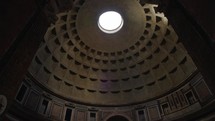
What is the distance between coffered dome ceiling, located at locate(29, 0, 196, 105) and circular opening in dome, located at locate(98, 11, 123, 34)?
2.11ft

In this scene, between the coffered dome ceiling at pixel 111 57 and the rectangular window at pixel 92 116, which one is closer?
the coffered dome ceiling at pixel 111 57

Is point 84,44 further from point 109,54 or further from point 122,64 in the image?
point 122,64

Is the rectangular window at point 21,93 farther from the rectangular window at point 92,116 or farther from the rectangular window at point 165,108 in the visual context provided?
the rectangular window at point 165,108

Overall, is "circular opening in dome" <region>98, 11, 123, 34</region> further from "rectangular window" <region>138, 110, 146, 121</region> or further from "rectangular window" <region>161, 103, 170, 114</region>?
"rectangular window" <region>161, 103, 170, 114</region>

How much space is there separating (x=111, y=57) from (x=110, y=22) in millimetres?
4576

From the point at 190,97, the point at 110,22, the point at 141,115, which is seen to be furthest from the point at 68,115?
the point at 110,22

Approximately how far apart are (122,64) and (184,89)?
8.30 metres

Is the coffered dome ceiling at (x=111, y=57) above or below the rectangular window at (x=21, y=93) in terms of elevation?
above

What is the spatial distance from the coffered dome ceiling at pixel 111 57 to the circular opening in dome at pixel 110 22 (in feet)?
2.11

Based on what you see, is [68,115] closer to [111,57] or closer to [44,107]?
[44,107]

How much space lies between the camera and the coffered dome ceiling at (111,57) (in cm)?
2011

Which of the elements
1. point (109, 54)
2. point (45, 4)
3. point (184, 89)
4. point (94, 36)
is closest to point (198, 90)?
point (184, 89)

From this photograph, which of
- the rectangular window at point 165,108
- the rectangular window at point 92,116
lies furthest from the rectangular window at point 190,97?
the rectangular window at point 92,116

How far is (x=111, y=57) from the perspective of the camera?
79.4 feet
